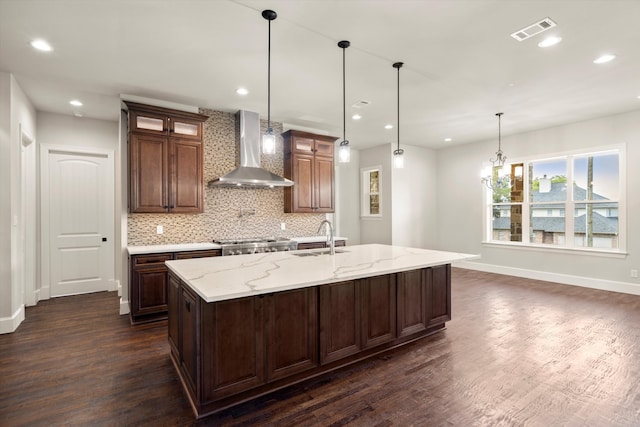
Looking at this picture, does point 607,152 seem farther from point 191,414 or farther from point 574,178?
point 191,414

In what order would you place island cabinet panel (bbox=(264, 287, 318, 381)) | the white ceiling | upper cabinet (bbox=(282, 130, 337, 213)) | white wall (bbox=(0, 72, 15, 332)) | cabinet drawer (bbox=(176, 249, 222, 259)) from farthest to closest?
upper cabinet (bbox=(282, 130, 337, 213)) < cabinet drawer (bbox=(176, 249, 222, 259)) < white wall (bbox=(0, 72, 15, 332)) < the white ceiling < island cabinet panel (bbox=(264, 287, 318, 381))

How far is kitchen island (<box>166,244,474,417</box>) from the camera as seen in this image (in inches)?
80.1

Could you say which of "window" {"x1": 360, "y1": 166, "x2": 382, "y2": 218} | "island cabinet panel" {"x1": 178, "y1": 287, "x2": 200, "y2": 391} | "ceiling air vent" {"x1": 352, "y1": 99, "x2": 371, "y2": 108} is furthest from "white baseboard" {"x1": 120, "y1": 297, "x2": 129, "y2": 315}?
"window" {"x1": 360, "y1": 166, "x2": 382, "y2": 218}

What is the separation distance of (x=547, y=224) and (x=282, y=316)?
6030 mm

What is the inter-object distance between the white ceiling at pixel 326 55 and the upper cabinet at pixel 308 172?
542 mm

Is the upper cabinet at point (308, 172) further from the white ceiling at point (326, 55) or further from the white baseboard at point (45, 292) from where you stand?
the white baseboard at point (45, 292)

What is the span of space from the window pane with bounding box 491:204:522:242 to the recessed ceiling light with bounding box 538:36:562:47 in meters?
4.32

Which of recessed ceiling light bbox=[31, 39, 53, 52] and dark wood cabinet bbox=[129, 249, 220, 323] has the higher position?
recessed ceiling light bbox=[31, 39, 53, 52]

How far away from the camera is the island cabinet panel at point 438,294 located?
10.9 ft

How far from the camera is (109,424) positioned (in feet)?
6.54

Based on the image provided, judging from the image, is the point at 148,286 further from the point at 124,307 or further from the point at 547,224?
the point at 547,224

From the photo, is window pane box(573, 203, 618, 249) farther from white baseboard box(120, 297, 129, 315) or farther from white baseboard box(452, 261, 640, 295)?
white baseboard box(120, 297, 129, 315)

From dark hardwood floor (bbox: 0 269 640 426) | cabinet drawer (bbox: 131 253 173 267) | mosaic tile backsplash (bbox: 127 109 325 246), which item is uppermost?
mosaic tile backsplash (bbox: 127 109 325 246)

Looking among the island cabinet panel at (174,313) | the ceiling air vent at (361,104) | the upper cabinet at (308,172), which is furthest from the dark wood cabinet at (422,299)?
the upper cabinet at (308,172)
